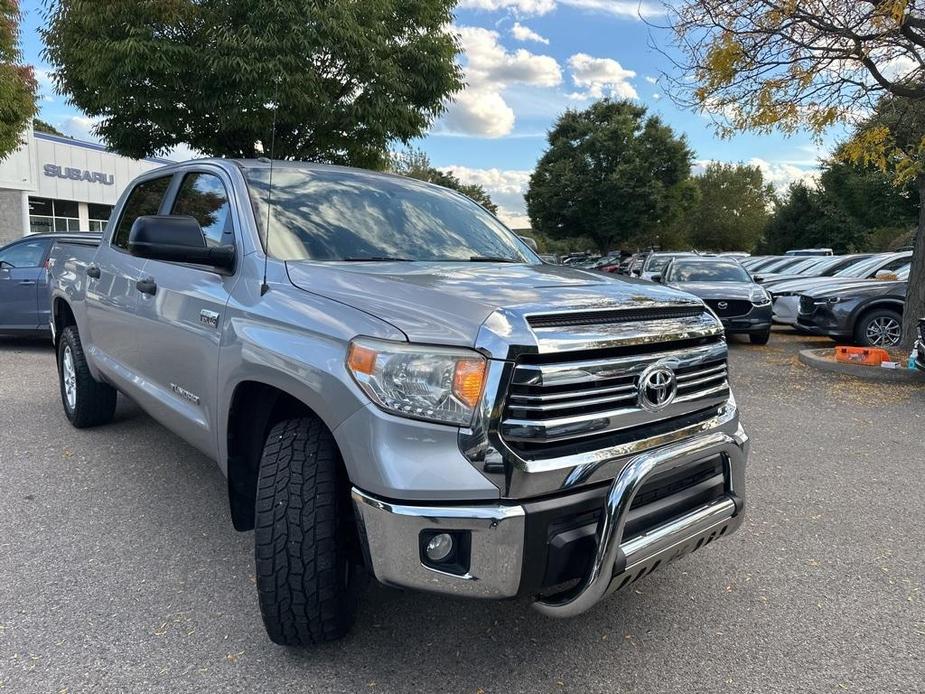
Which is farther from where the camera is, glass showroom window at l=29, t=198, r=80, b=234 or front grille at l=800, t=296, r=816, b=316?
glass showroom window at l=29, t=198, r=80, b=234

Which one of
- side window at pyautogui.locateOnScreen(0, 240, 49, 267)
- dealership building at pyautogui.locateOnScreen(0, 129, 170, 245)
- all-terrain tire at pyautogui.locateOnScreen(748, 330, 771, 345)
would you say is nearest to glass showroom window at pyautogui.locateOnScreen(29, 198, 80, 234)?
dealership building at pyautogui.locateOnScreen(0, 129, 170, 245)

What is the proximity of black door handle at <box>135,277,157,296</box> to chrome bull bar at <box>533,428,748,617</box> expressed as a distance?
94.5 inches

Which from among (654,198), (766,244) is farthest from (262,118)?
(766,244)

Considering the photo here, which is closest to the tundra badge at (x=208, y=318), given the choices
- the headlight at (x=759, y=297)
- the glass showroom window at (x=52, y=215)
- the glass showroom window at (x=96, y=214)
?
the headlight at (x=759, y=297)

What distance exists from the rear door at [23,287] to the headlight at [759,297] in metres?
9.86

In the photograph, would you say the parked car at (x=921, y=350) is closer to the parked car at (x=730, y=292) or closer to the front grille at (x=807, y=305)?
the parked car at (x=730, y=292)

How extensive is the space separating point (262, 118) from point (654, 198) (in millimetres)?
24848

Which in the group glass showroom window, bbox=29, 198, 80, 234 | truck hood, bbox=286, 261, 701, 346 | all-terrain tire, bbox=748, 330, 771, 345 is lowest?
all-terrain tire, bbox=748, 330, 771, 345

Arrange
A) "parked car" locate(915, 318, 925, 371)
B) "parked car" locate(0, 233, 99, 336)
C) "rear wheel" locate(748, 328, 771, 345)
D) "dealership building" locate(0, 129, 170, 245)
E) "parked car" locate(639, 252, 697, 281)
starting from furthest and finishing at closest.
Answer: "dealership building" locate(0, 129, 170, 245) → "parked car" locate(639, 252, 697, 281) → "rear wheel" locate(748, 328, 771, 345) → "parked car" locate(0, 233, 99, 336) → "parked car" locate(915, 318, 925, 371)

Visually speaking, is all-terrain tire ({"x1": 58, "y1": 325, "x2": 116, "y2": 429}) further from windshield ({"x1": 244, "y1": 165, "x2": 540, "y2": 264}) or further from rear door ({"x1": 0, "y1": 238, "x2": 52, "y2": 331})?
rear door ({"x1": 0, "y1": 238, "x2": 52, "y2": 331})

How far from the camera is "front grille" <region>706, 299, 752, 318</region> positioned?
10.1 m

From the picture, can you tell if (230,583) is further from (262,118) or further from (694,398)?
(262,118)

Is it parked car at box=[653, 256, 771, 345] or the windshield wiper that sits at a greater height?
the windshield wiper

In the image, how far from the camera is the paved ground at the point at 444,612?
7.35ft
